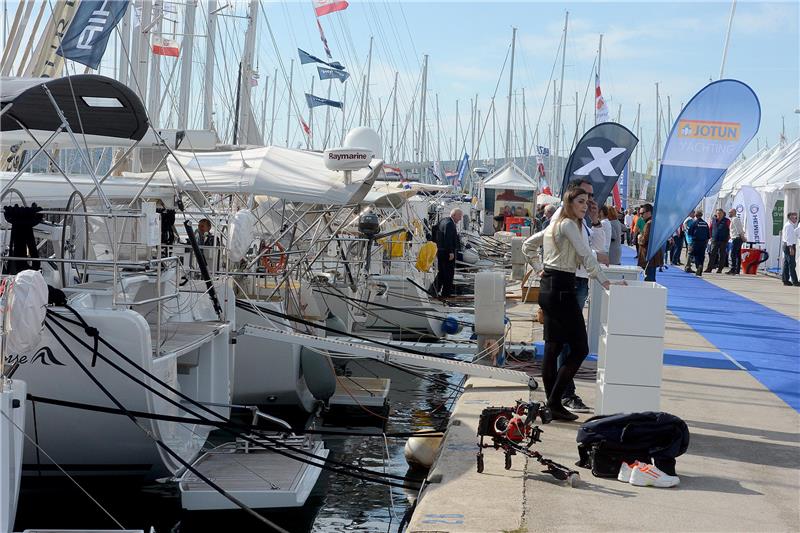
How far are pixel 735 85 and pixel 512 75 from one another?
145 feet

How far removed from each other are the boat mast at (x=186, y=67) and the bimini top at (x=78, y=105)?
11.3 m

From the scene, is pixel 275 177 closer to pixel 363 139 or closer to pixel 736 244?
pixel 363 139

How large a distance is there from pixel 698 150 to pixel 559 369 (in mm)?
4627

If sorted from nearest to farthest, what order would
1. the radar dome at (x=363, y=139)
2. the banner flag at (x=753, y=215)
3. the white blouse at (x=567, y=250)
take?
the white blouse at (x=567, y=250) → the radar dome at (x=363, y=139) → the banner flag at (x=753, y=215)

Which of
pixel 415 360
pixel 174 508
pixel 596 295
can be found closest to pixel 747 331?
pixel 596 295

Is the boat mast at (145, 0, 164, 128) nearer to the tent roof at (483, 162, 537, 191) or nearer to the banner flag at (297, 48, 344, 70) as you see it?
the banner flag at (297, 48, 344, 70)

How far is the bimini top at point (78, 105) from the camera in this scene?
25.8ft

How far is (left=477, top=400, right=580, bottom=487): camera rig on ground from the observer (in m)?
6.47

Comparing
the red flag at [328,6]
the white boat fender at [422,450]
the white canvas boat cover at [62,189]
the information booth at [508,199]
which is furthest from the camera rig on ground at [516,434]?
the information booth at [508,199]

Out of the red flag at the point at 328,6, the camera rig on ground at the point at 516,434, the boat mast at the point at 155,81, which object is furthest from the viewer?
the red flag at the point at 328,6

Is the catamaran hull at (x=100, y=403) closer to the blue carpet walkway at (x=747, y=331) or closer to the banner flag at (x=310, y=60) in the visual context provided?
the blue carpet walkway at (x=747, y=331)

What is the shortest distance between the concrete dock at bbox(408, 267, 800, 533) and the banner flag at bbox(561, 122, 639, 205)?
2430 mm

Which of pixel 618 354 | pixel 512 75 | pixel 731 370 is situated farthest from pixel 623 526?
pixel 512 75

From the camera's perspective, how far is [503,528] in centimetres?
549
